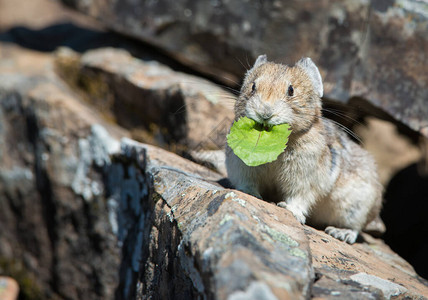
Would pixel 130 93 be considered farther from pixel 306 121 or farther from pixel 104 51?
pixel 306 121

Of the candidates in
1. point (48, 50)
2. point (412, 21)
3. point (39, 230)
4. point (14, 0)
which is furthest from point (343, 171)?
point (14, 0)

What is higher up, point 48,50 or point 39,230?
point 48,50

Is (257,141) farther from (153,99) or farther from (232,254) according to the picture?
(153,99)

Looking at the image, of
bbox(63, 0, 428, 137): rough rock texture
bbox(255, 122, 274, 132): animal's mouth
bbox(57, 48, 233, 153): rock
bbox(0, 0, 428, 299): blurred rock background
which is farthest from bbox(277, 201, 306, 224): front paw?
bbox(63, 0, 428, 137): rough rock texture

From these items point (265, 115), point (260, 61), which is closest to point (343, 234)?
point (265, 115)

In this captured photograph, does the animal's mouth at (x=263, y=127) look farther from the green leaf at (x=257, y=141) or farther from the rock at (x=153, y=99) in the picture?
the rock at (x=153, y=99)
